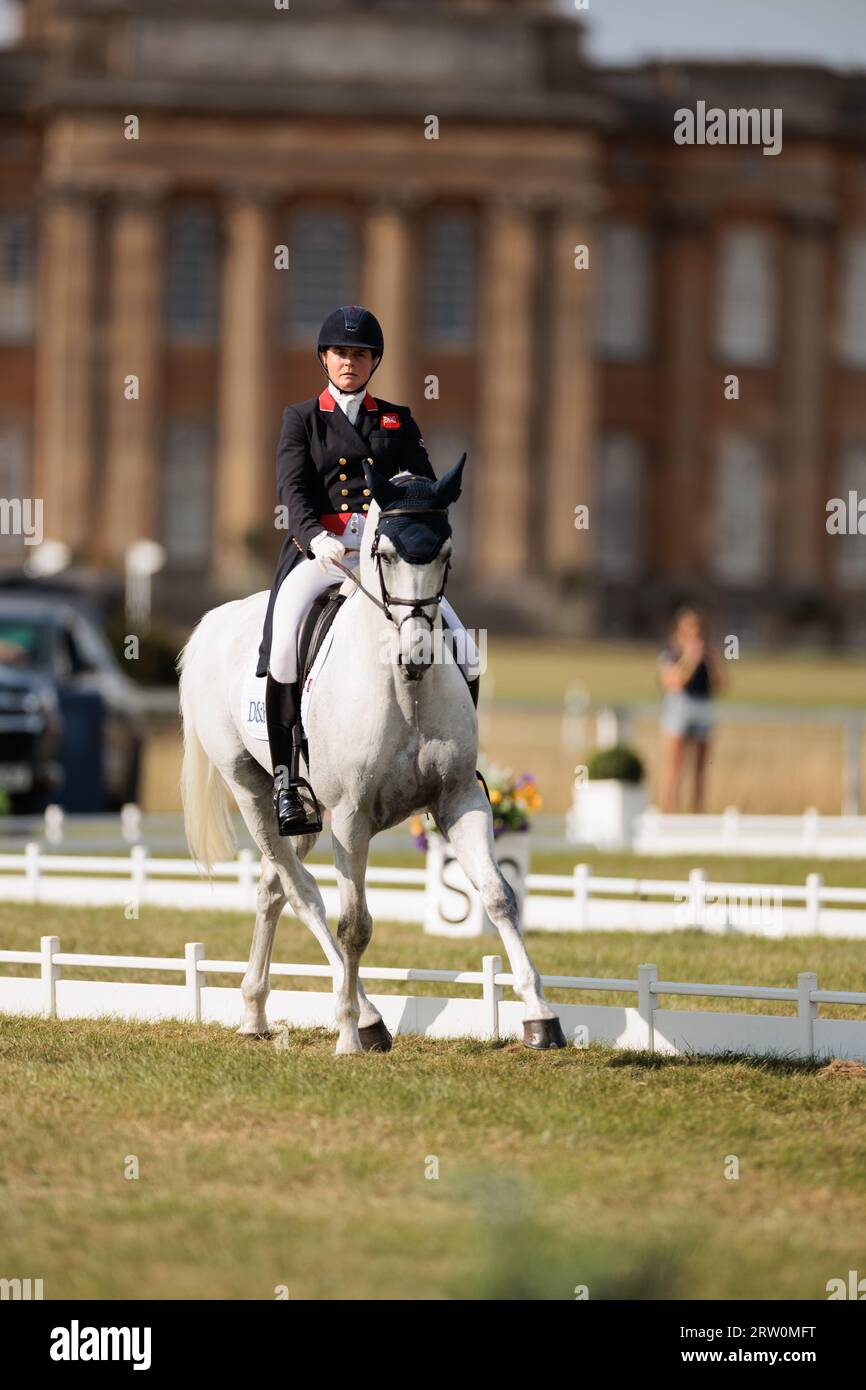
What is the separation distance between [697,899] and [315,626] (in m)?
5.39

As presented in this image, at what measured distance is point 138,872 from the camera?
1464cm

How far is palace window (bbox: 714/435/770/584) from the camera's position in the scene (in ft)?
208

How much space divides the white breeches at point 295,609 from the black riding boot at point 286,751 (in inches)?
2.4

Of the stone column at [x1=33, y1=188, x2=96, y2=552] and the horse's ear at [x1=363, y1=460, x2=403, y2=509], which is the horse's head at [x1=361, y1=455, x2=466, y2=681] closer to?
the horse's ear at [x1=363, y1=460, x2=403, y2=509]

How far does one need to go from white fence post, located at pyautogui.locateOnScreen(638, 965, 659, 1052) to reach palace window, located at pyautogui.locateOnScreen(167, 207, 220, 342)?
172 feet

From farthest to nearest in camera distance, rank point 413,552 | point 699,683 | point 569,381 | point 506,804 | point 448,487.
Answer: point 569,381 < point 699,683 < point 506,804 < point 448,487 < point 413,552

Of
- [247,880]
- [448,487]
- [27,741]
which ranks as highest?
[448,487]

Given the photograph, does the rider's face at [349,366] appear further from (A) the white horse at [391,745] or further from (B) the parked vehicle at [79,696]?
→ (B) the parked vehicle at [79,696]

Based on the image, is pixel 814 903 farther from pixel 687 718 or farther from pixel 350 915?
pixel 687 718

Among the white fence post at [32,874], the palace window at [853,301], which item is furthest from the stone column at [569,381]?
the white fence post at [32,874]

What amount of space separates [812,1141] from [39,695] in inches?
559

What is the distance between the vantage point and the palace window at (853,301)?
210 feet

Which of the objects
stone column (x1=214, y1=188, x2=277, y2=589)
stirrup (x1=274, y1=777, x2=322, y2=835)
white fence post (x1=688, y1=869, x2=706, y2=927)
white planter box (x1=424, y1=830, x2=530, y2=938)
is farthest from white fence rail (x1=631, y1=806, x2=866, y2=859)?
stone column (x1=214, y1=188, x2=277, y2=589)

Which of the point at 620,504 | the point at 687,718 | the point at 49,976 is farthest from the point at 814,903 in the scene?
the point at 620,504
